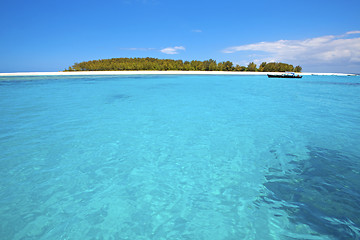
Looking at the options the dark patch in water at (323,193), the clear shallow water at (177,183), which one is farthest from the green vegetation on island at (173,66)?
the dark patch in water at (323,193)

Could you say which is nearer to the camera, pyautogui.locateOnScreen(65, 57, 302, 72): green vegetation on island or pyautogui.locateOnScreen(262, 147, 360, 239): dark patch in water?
pyautogui.locateOnScreen(262, 147, 360, 239): dark patch in water

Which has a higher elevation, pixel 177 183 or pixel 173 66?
pixel 173 66

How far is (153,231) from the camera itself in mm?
2693

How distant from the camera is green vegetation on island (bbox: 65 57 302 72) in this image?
80375 millimetres

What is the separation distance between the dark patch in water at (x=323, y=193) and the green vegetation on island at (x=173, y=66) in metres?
83.9

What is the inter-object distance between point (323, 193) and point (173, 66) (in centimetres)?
9013

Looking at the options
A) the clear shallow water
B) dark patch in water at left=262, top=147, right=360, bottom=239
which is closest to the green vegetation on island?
the clear shallow water

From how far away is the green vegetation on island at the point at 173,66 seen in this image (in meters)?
80.4

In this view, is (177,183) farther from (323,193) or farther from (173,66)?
(173,66)

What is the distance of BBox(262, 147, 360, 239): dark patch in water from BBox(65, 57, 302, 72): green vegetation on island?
83873mm

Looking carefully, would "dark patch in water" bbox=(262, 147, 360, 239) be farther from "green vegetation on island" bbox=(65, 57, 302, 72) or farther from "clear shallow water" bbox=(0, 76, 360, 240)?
"green vegetation on island" bbox=(65, 57, 302, 72)

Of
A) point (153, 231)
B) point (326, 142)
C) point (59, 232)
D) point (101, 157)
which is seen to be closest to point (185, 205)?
point (153, 231)

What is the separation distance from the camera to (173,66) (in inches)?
3474

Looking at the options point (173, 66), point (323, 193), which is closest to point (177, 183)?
point (323, 193)
